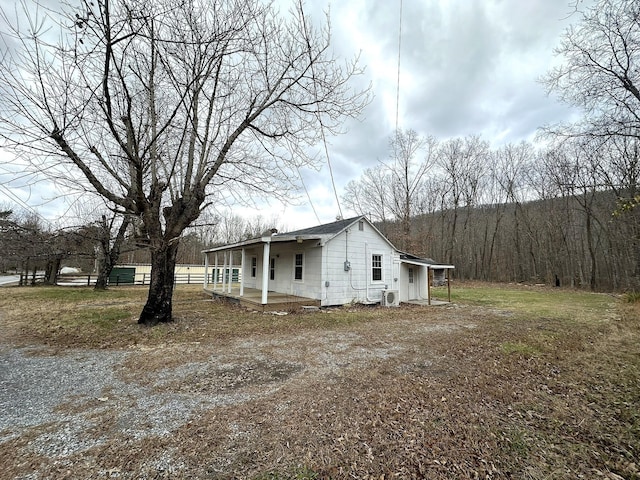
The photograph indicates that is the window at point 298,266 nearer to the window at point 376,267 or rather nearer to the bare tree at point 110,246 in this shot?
the window at point 376,267

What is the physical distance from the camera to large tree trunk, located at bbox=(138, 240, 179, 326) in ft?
23.4

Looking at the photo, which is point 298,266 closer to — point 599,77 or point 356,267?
point 356,267

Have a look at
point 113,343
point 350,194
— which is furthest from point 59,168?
point 350,194

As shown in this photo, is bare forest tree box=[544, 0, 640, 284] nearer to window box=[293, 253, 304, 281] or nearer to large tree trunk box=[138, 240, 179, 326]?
window box=[293, 253, 304, 281]

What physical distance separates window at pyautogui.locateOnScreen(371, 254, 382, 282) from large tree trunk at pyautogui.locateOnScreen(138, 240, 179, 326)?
7.76 meters

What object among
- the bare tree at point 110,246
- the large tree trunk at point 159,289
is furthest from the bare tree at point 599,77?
the bare tree at point 110,246

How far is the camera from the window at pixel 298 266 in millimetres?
11656

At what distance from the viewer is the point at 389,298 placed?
1164cm

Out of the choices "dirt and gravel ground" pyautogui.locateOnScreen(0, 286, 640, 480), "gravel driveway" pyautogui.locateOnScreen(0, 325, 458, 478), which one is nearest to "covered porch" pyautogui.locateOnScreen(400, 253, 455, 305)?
"dirt and gravel ground" pyautogui.locateOnScreen(0, 286, 640, 480)

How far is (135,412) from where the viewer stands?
9.83 ft

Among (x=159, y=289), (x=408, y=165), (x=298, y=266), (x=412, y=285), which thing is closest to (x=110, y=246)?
(x=298, y=266)

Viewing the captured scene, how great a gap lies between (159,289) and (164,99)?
15.8 ft

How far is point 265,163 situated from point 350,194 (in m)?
19.7

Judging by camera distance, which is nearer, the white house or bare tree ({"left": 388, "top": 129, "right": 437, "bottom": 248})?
the white house
